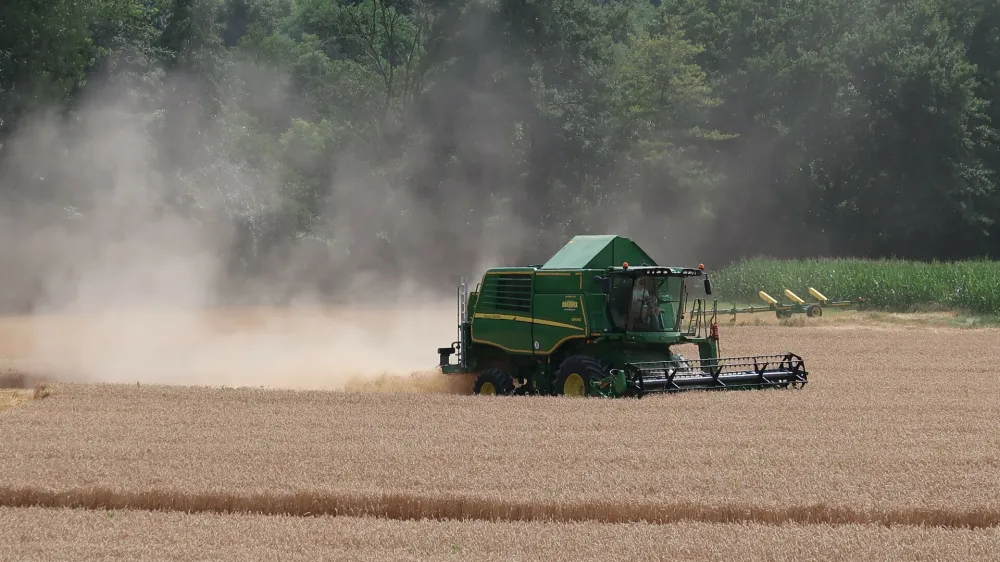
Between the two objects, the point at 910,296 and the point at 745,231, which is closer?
the point at 910,296

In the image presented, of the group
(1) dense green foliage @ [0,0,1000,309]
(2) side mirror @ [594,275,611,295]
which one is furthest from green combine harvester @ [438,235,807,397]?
(1) dense green foliage @ [0,0,1000,309]

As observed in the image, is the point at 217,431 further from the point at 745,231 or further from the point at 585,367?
the point at 745,231

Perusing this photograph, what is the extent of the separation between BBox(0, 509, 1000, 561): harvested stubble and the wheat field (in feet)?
0.09

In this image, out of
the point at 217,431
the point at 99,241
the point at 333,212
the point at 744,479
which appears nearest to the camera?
the point at 744,479

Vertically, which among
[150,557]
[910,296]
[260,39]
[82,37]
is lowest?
[150,557]

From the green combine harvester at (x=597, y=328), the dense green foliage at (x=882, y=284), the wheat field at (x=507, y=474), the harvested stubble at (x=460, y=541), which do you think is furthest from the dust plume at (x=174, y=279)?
the dense green foliage at (x=882, y=284)

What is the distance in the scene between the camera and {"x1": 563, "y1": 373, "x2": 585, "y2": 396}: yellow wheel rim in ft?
60.8

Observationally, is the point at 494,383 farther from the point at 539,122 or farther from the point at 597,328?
the point at 539,122

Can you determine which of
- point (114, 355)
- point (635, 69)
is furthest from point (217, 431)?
point (635, 69)

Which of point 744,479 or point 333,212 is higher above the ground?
point 333,212

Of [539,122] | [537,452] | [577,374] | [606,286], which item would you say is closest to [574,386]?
[577,374]

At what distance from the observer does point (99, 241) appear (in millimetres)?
35844

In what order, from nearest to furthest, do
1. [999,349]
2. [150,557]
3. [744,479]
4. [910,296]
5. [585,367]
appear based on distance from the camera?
1. [150,557]
2. [744,479]
3. [585,367]
4. [999,349]
5. [910,296]

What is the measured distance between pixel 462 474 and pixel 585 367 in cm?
688
